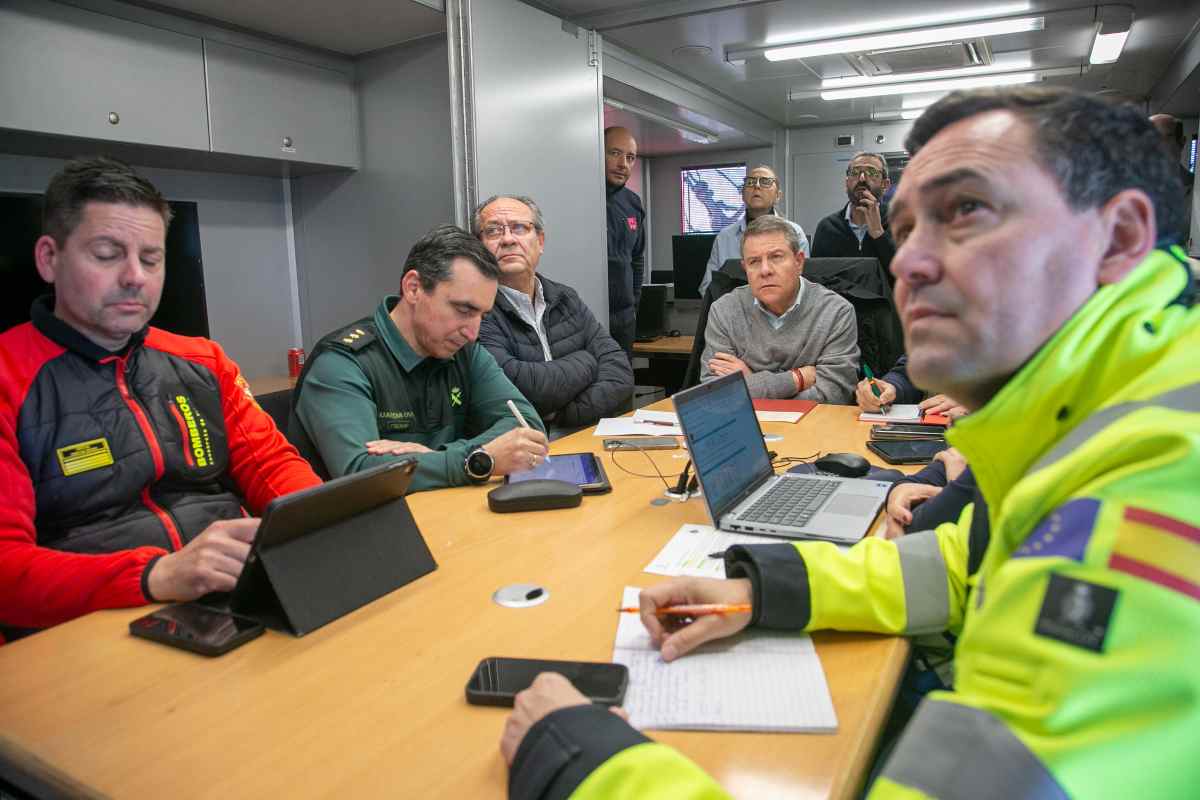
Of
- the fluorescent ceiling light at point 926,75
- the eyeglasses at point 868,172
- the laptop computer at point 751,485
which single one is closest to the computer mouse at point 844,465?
the laptop computer at point 751,485

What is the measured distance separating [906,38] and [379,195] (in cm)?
316

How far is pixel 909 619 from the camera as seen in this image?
3.57 feet

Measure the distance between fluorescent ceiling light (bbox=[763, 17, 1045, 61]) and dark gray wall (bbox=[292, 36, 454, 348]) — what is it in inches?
93.1

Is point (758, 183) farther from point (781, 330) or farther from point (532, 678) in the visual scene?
point (532, 678)

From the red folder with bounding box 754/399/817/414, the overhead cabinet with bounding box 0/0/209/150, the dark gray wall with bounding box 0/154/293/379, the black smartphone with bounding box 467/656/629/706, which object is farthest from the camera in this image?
the dark gray wall with bounding box 0/154/293/379

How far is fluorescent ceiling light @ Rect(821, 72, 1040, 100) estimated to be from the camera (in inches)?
230

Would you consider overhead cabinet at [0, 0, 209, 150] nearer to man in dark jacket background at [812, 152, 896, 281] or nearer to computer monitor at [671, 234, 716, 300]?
man in dark jacket background at [812, 152, 896, 281]

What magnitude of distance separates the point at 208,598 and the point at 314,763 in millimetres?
501

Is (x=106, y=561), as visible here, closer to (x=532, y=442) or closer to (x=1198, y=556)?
(x=532, y=442)

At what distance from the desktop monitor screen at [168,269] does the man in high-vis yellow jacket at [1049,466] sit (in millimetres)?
2391

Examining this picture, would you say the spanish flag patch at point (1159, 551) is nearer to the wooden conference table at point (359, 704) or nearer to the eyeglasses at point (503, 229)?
the wooden conference table at point (359, 704)

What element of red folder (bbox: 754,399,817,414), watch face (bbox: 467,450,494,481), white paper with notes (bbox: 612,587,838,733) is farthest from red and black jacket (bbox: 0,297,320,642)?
red folder (bbox: 754,399,817,414)

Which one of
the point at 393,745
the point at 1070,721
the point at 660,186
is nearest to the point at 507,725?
the point at 393,745

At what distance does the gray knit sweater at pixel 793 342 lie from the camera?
3.04 meters
